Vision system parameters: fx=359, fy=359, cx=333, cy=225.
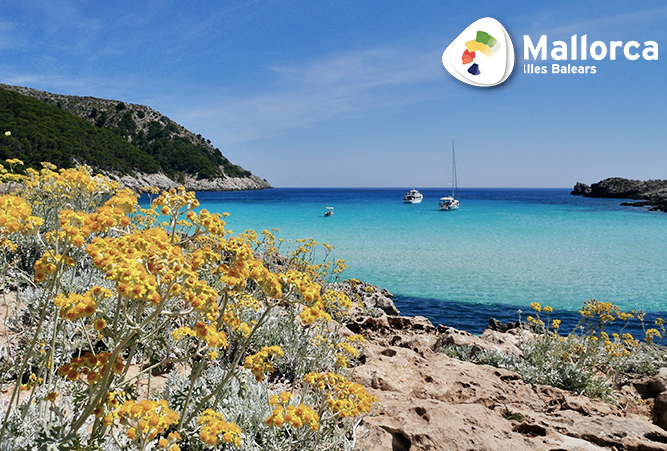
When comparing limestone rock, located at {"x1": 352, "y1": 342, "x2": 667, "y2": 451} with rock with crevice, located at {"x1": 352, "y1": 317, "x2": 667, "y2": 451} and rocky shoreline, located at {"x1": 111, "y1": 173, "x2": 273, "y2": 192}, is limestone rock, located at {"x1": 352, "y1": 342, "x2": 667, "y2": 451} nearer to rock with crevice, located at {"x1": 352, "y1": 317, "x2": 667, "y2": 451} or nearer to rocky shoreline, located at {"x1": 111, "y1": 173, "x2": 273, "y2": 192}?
rock with crevice, located at {"x1": 352, "y1": 317, "x2": 667, "y2": 451}

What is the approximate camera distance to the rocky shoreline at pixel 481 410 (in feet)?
10.1

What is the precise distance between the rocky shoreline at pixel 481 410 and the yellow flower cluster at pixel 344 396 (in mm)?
698

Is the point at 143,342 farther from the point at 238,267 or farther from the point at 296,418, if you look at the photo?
the point at 296,418

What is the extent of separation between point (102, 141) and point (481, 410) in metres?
70.8

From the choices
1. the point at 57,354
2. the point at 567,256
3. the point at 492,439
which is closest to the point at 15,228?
the point at 57,354

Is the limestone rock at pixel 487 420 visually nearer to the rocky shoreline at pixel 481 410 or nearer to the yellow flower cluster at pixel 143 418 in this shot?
the rocky shoreline at pixel 481 410

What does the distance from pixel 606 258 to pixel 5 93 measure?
7177 centimetres

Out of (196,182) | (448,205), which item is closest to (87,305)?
(448,205)

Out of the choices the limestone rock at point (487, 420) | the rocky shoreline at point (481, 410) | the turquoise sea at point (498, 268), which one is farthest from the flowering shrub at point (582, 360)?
the turquoise sea at point (498, 268)

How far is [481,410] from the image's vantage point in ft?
11.5

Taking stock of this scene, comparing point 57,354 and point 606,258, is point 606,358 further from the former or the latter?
point 606,258

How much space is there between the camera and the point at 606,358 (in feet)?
19.5

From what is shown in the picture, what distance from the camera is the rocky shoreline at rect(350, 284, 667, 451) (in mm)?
3090

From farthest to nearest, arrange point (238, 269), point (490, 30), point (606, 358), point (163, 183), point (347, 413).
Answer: point (163, 183) < point (490, 30) < point (606, 358) < point (347, 413) < point (238, 269)
